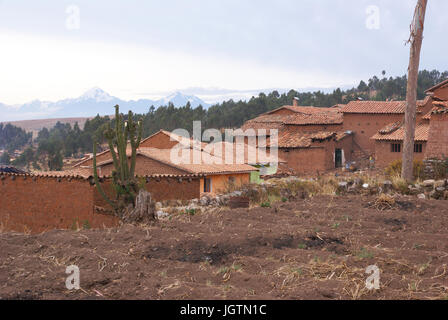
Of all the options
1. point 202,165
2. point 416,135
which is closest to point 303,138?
point 416,135

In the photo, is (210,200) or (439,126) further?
(439,126)

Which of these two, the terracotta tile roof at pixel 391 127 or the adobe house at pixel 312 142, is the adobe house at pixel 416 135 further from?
the adobe house at pixel 312 142

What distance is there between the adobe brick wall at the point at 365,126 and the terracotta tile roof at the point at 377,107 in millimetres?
363

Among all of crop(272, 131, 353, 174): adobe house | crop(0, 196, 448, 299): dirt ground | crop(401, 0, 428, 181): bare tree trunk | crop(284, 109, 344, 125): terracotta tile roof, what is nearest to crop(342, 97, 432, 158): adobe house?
crop(284, 109, 344, 125): terracotta tile roof

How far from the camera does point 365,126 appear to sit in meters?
40.7

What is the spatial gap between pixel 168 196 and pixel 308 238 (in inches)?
415

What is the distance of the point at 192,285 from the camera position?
5496mm

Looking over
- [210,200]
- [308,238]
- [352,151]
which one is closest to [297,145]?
[352,151]

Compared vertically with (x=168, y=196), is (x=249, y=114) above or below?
above

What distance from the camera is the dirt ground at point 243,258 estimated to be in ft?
17.3

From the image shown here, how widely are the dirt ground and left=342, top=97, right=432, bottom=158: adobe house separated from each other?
30466 millimetres

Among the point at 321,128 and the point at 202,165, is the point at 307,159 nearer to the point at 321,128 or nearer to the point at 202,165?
the point at 321,128

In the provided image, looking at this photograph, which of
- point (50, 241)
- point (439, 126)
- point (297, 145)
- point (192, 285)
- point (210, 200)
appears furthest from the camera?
point (297, 145)
